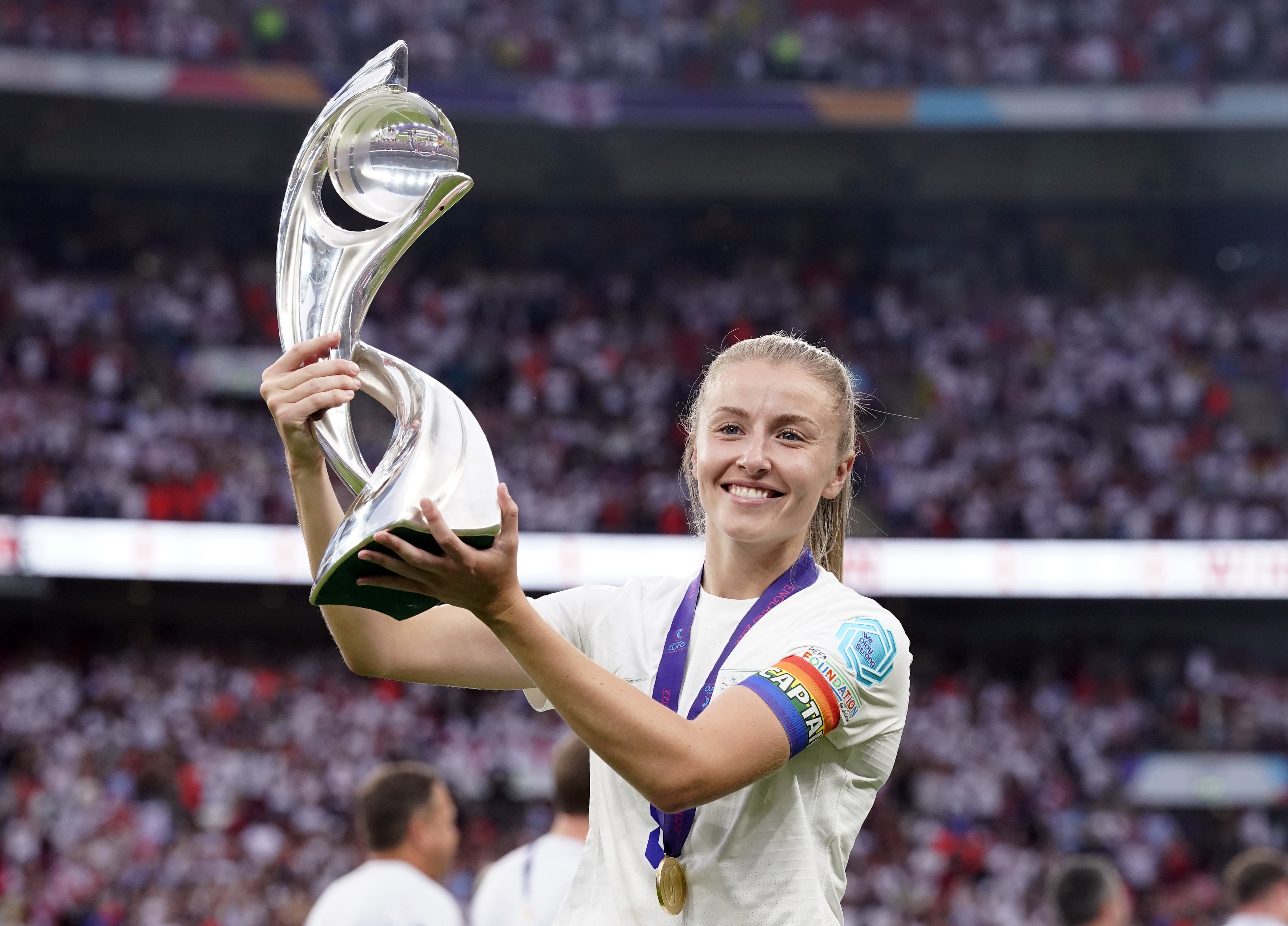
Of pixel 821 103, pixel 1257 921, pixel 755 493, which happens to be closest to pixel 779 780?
pixel 755 493

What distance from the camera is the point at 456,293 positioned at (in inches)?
765

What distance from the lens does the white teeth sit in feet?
5.57

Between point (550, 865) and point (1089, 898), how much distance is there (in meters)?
1.82

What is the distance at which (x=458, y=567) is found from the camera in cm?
131

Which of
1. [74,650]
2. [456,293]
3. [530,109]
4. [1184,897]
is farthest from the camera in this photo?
[456,293]

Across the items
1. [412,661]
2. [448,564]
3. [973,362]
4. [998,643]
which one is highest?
[448,564]

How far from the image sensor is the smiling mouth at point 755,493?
1.70m

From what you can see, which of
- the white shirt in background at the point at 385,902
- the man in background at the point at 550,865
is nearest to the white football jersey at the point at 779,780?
the man in background at the point at 550,865

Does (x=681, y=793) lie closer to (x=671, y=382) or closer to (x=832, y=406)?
(x=832, y=406)

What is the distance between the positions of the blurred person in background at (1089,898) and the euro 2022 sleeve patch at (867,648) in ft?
10.6

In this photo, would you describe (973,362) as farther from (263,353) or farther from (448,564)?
(448,564)

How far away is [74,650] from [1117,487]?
1226cm

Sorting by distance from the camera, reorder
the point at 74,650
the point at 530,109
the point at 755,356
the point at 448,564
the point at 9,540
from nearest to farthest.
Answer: the point at 448,564 → the point at 755,356 → the point at 9,540 → the point at 74,650 → the point at 530,109

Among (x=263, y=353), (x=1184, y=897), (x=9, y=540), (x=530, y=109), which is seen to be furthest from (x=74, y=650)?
(x=1184, y=897)
